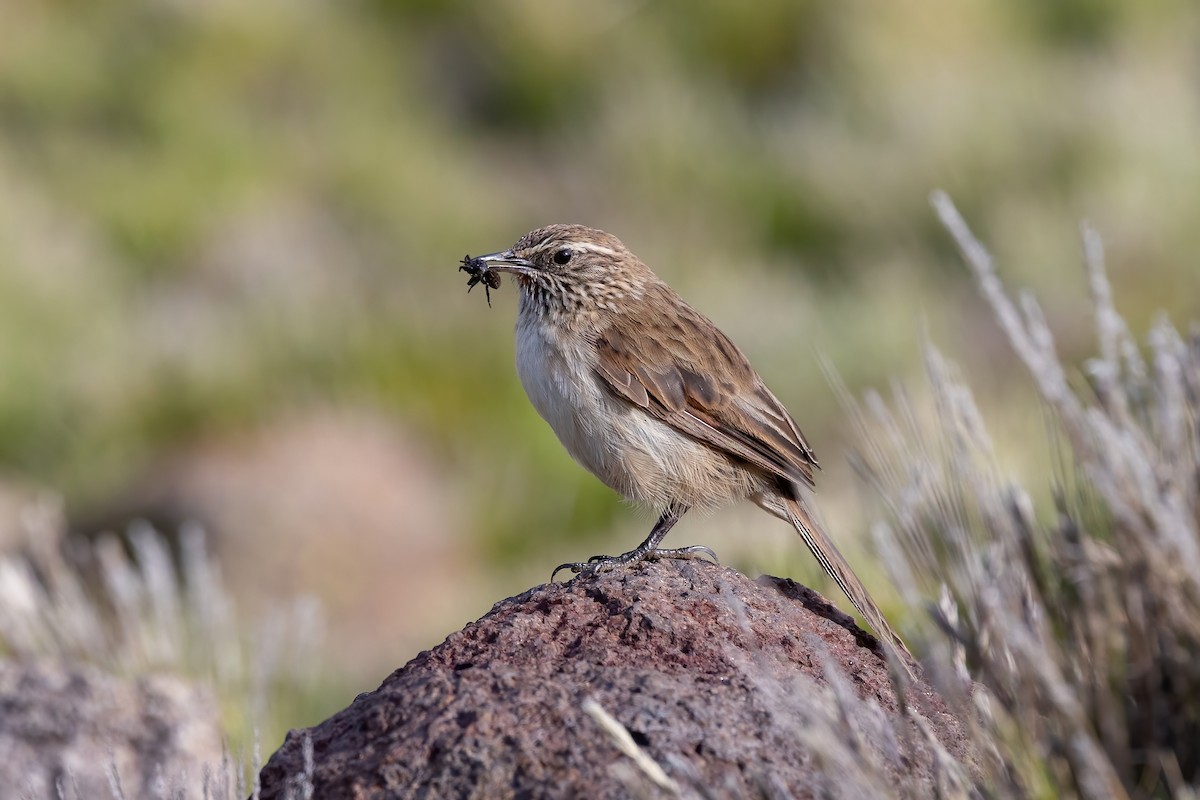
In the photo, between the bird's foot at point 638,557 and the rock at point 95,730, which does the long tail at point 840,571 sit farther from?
the rock at point 95,730

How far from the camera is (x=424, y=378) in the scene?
12.0 meters

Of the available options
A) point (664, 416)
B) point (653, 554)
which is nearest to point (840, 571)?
point (653, 554)

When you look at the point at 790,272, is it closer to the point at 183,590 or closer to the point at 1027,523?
the point at 183,590

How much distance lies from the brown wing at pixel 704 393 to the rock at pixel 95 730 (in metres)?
1.99

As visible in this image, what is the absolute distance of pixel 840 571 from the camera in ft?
16.0

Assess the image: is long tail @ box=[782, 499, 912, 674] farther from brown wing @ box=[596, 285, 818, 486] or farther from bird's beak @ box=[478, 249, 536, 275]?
bird's beak @ box=[478, 249, 536, 275]

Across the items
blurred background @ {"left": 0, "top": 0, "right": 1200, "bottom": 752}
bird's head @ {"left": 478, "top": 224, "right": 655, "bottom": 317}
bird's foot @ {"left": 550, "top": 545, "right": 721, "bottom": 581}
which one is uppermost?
blurred background @ {"left": 0, "top": 0, "right": 1200, "bottom": 752}

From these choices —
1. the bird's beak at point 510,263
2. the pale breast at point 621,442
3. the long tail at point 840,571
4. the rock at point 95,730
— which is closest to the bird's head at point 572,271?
the bird's beak at point 510,263

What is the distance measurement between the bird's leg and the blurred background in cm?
61

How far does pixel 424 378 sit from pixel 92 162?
7.05m

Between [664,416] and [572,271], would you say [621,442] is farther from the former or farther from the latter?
[572,271]

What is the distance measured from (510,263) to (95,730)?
238 centimetres

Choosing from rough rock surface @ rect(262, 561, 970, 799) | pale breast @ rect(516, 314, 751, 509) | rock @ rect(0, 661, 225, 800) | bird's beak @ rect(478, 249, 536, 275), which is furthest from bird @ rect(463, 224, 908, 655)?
rock @ rect(0, 661, 225, 800)

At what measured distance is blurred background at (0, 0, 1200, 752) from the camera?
11.0 meters
